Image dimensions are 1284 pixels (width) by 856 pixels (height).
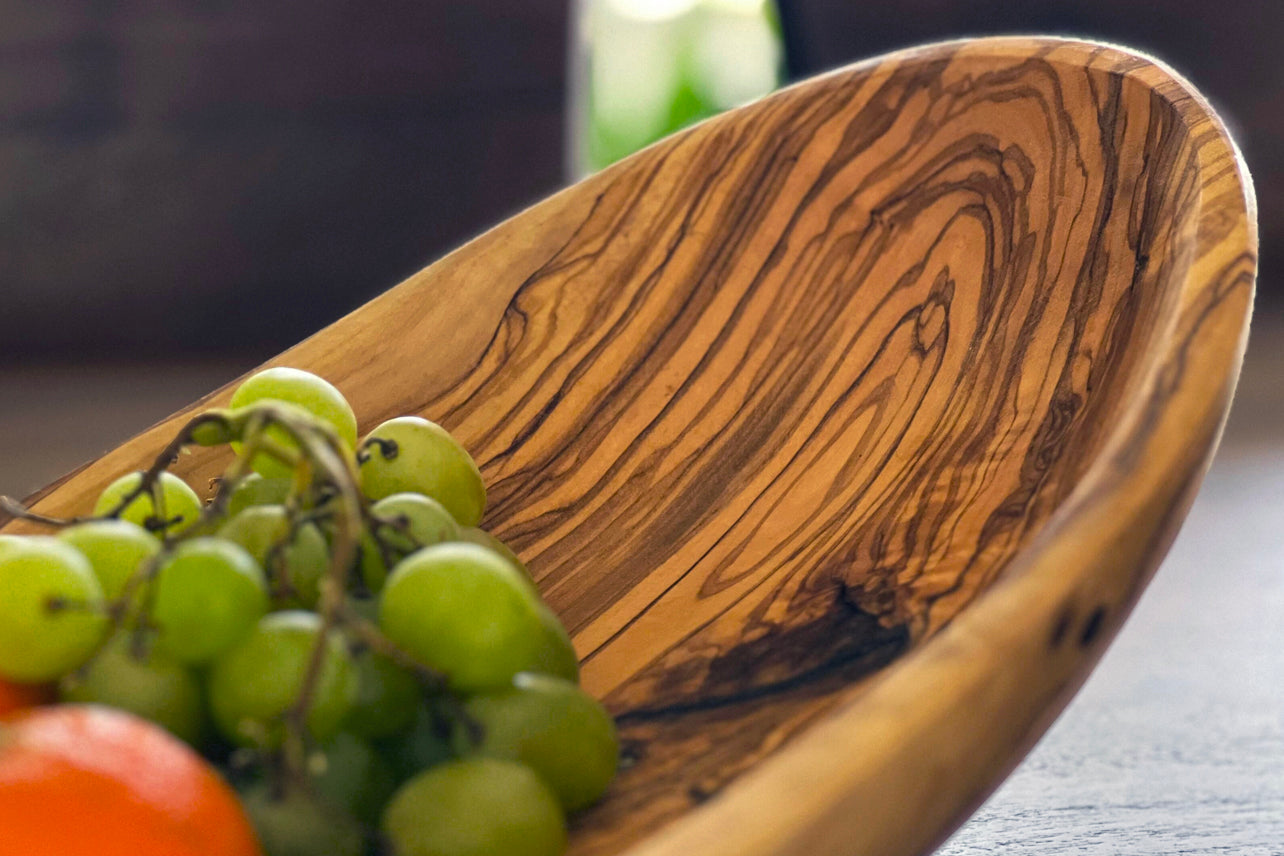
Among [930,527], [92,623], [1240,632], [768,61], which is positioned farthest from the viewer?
[768,61]

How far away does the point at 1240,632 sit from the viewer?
0.69 meters

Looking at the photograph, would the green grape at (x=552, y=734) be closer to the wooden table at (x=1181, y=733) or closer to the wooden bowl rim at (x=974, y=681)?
the wooden bowl rim at (x=974, y=681)

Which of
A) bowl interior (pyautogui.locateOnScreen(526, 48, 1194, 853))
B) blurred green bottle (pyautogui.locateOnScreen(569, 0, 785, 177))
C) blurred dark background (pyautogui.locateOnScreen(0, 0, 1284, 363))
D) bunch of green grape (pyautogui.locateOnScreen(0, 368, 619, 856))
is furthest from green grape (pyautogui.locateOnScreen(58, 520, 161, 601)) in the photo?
blurred dark background (pyautogui.locateOnScreen(0, 0, 1284, 363))

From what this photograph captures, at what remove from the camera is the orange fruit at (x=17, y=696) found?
282 millimetres

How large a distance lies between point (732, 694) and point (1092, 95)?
0.26 meters

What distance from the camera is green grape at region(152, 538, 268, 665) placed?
0.87 ft

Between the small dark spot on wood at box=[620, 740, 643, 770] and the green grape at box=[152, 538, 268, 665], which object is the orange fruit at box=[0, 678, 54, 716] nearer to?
the green grape at box=[152, 538, 268, 665]

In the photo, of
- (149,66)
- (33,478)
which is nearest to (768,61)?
(33,478)

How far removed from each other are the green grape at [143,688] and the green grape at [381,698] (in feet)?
0.12

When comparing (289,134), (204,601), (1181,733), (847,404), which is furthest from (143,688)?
(289,134)

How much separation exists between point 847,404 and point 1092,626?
0.26 metres

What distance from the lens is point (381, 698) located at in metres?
0.27

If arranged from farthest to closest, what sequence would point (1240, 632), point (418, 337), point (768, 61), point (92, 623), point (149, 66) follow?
point (149, 66) → point (768, 61) → point (1240, 632) → point (418, 337) → point (92, 623)

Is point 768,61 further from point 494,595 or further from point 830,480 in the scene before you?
point 494,595
